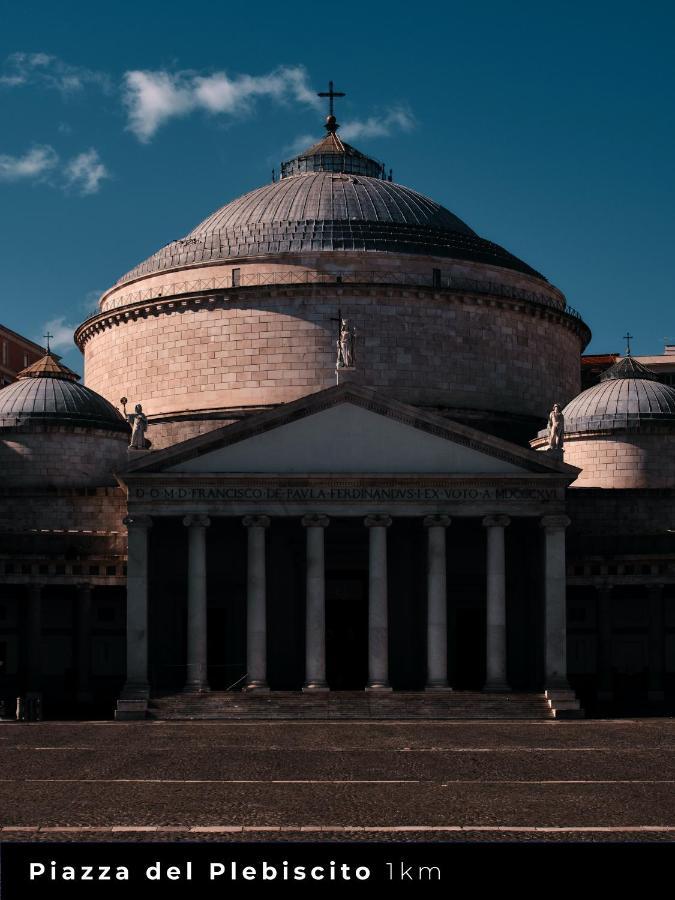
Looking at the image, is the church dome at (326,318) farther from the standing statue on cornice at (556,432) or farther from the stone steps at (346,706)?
the stone steps at (346,706)

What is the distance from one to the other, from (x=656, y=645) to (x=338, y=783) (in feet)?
115

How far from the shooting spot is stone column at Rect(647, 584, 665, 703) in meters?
70.6

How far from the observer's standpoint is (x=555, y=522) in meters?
66.3

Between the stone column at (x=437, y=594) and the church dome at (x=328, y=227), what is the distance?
2151 centimetres

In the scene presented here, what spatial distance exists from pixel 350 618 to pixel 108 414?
17.0m

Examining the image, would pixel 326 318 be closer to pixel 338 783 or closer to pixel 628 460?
pixel 628 460

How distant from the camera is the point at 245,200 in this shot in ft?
299

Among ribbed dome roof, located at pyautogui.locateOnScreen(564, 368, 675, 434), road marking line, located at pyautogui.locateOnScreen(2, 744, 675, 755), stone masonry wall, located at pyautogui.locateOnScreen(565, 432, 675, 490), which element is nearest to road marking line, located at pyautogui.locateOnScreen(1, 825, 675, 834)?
road marking line, located at pyautogui.locateOnScreen(2, 744, 675, 755)

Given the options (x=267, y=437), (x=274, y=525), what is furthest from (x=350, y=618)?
(x=267, y=437)

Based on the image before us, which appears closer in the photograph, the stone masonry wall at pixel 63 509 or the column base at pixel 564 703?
the column base at pixel 564 703

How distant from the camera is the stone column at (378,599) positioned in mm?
65938

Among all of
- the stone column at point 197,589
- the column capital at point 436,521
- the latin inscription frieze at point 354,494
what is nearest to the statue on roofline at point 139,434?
the latin inscription frieze at point 354,494

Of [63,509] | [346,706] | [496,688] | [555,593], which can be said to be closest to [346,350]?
[555,593]
